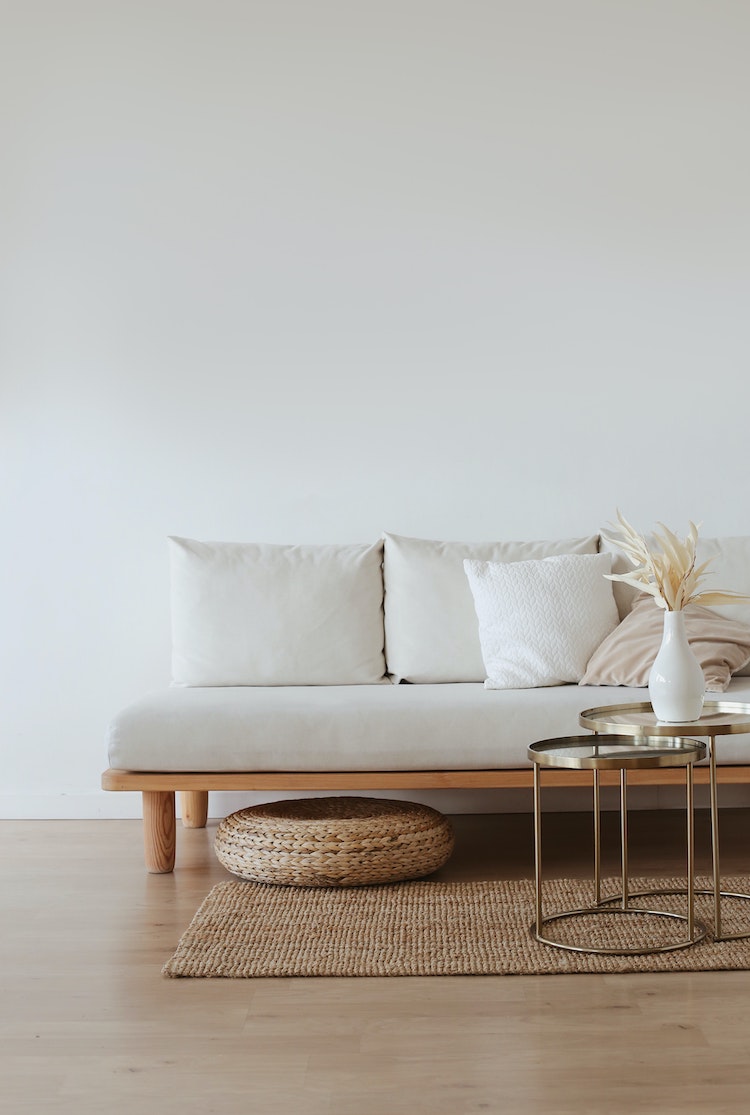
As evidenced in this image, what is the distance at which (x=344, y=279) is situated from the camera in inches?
160

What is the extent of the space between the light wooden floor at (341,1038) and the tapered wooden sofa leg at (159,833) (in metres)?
0.45

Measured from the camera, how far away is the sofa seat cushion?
10.0 feet

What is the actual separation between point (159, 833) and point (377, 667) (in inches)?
34.8

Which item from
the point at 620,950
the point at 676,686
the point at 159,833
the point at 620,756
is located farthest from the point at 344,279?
the point at 620,950

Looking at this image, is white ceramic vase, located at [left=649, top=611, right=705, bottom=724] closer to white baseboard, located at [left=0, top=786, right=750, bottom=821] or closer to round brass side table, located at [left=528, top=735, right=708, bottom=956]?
round brass side table, located at [left=528, top=735, right=708, bottom=956]

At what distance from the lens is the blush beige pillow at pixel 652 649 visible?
129 inches

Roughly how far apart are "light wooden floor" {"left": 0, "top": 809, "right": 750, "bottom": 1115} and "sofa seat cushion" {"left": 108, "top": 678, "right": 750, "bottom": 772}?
1.59 feet

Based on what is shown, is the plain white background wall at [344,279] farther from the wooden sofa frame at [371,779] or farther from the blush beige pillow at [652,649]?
the wooden sofa frame at [371,779]

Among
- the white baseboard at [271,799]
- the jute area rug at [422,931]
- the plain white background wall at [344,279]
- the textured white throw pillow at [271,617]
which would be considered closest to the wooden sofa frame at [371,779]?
the jute area rug at [422,931]

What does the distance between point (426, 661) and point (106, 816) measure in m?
1.30

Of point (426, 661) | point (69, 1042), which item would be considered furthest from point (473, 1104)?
point (426, 661)

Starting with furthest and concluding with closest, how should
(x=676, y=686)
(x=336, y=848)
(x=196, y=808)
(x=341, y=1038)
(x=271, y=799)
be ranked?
(x=271, y=799), (x=196, y=808), (x=336, y=848), (x=676, y=686), (x=341, y=1038)

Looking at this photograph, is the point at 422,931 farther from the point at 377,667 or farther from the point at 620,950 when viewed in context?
the point at 377,667

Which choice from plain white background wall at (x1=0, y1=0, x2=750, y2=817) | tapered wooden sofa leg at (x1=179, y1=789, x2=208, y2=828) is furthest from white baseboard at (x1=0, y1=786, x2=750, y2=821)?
plain white background wall at (x1=0, y1=0, x2=750, y2=817)
